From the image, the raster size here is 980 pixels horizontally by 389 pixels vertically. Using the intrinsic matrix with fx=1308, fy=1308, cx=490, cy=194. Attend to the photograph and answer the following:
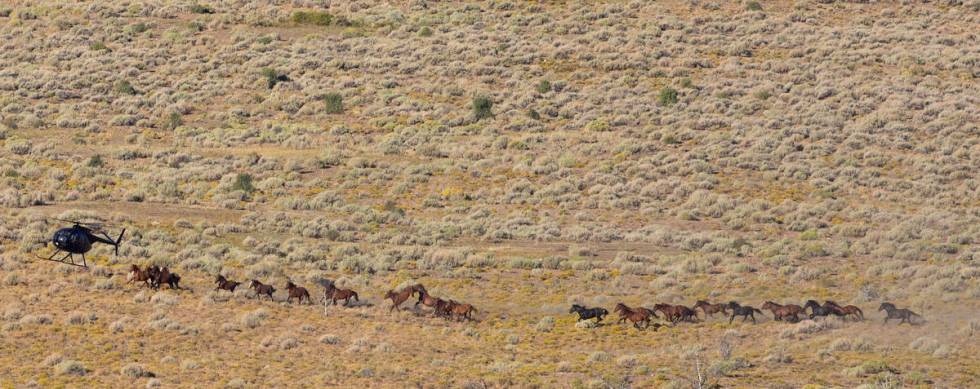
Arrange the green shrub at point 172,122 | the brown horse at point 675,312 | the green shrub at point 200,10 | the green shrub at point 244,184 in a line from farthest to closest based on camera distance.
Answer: the green shrub at point 200,10
the green shrub at point 172,122
the green shrub at point 244,184
the brown horse at point 675,312

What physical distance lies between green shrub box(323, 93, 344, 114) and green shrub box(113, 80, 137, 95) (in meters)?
11.5

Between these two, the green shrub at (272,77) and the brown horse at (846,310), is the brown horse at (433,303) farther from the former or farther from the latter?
the green shrub at (272,77)

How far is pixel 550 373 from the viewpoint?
2927 centimetres

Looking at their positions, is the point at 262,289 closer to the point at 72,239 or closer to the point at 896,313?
the point at 72,239

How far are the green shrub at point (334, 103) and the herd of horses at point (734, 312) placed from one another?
34.4m

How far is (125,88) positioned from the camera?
71.3 m

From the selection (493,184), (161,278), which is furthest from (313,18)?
(161,278)

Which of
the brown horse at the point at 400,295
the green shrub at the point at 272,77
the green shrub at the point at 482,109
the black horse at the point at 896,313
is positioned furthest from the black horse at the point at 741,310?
the green shrub at the point at 272,77

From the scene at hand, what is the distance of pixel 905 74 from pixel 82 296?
156 feet

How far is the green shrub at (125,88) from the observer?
234ft

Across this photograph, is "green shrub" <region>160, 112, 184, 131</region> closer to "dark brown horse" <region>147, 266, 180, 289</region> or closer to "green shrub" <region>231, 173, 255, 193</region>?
"green shrub" <region>231, 173, 255, 193</region>

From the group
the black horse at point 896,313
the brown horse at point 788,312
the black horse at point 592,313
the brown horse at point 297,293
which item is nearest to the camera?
the black horse at point 896,313

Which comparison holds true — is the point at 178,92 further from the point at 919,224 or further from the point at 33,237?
the point at 919,224

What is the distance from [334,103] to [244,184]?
48.2 feet
